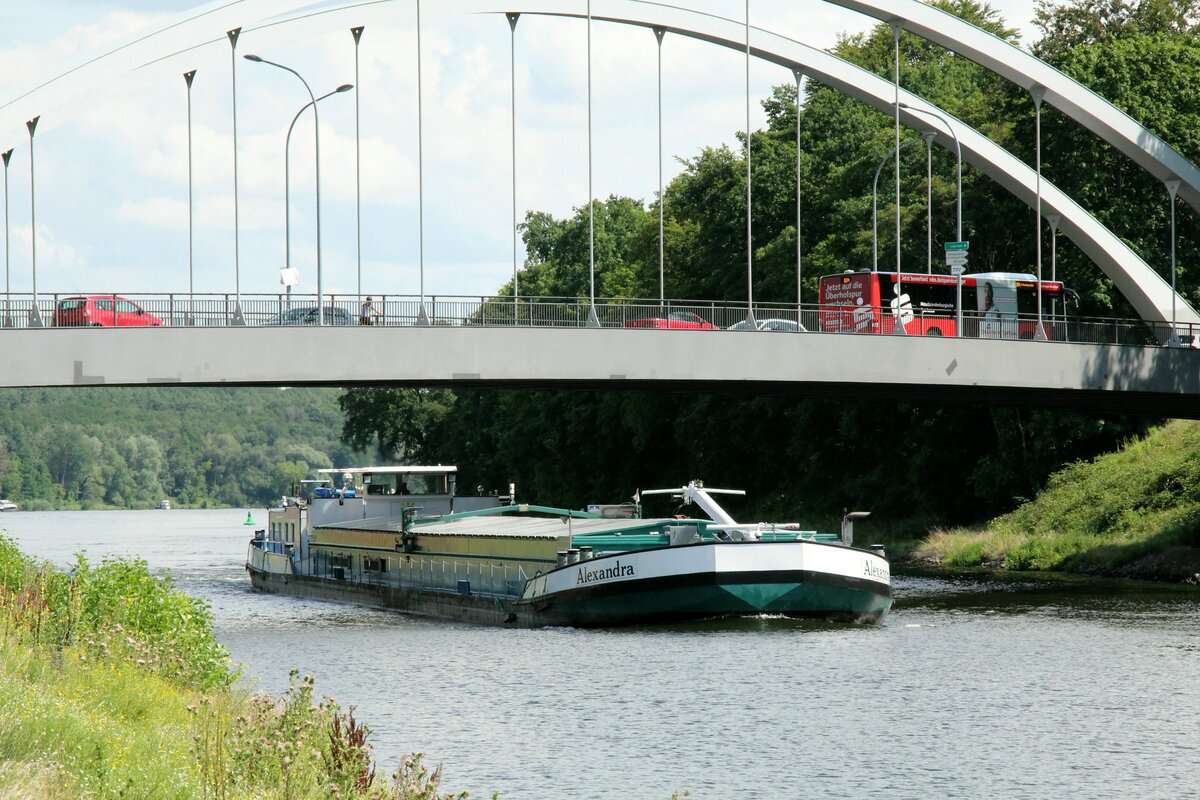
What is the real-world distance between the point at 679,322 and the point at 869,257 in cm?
2474

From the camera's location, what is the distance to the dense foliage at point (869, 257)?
200 ft

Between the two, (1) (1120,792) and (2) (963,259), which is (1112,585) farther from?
(1) (1120,792)

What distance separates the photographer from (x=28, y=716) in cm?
1338

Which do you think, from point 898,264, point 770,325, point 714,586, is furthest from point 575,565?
point 898,264

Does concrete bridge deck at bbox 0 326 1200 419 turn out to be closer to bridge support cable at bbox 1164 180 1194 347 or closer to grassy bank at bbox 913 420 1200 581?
bridge support cable at bbox 1164 180 1194 347

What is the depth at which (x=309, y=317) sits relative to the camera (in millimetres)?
39500

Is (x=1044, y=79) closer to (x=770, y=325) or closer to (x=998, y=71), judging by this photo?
(x=998, y=71)

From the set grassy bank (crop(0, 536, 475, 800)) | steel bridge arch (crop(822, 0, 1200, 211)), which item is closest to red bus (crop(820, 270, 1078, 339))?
steel bridge arch (crop(822, 0, 1200, 211))

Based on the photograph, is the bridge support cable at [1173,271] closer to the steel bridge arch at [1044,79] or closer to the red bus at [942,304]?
the steel bridge arch at [1044,79]

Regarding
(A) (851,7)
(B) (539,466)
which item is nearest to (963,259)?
(A) (851,7)

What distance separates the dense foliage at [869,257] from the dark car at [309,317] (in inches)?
653

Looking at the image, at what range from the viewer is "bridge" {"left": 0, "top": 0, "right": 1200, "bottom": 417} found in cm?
3762

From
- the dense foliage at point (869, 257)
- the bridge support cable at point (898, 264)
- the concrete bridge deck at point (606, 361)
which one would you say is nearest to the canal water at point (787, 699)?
the concrete bridge deck at point (606, 361)

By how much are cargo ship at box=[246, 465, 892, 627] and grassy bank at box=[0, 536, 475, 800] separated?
13.5 metres
